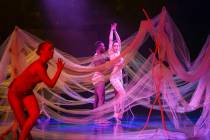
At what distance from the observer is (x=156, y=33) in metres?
6.94

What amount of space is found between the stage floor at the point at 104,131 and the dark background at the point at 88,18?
8.26ft

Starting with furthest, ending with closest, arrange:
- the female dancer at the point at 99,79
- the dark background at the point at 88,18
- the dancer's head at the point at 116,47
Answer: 1. the dark background at the point at 88,18
2. the dancer's head at the point at 116,47
3. the female dancer at the point at 99,79

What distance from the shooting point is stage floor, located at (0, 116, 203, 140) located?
22.3ft

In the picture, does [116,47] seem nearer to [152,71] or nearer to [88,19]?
[152,71]

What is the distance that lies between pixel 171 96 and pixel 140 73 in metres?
0.62

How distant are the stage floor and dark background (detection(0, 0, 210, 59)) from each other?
2517 mm

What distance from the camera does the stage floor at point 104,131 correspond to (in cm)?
680

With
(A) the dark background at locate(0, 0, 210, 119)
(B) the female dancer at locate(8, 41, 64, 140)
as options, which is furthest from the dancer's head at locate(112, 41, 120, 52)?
(A) the dark background at locate(0, 0, 210, 119)

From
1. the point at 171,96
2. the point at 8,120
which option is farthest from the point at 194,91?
the point at 8,120

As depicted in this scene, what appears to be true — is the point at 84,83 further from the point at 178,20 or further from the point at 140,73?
the point at 178,20

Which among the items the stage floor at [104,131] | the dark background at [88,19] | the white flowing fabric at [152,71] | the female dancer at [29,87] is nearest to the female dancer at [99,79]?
the white flowing fabric at [152,71]

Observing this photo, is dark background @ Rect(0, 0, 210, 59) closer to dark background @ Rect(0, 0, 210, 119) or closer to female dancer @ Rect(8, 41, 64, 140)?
dark background @ Rect(0, 0, 210, 119)

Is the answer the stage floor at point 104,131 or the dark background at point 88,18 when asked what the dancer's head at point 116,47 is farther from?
the dark background at point 88,18

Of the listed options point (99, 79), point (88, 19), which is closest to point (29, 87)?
point (99, 79)
